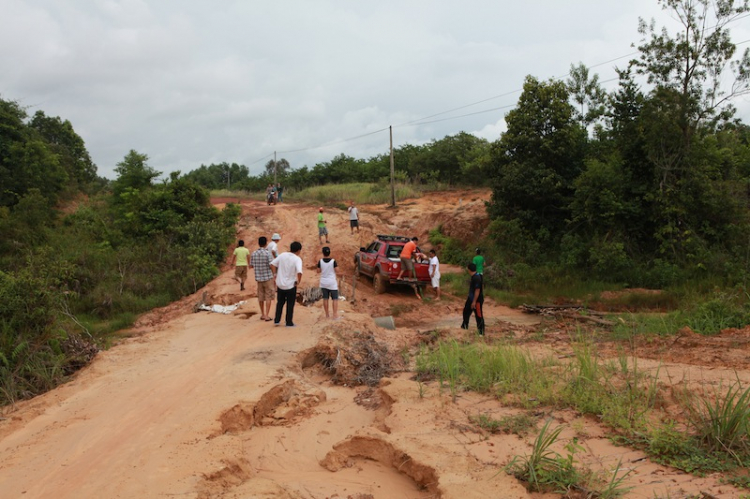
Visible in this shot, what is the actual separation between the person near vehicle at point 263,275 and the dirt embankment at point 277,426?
484 mm

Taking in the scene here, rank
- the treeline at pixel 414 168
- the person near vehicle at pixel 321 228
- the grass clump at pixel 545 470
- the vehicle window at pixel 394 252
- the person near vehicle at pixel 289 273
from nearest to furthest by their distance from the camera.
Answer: the grass clump at pixel 545 470, the person near vehicle at pixel 289 273, the vehicle window at pixel 394 252, the person near vehicle at pixel 321 228, the treeline at pixel 414 168

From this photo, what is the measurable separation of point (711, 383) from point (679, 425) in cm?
140

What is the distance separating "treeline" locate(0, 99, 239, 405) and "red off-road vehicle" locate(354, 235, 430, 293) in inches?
214

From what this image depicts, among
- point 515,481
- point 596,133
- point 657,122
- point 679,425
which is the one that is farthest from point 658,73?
point 515,481

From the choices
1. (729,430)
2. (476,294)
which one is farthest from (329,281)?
(729,430)

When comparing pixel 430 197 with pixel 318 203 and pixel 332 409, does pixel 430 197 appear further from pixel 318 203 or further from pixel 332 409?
pixel 332 409

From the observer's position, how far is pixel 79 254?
57.3ft

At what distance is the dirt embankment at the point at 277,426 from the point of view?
4.58 meters

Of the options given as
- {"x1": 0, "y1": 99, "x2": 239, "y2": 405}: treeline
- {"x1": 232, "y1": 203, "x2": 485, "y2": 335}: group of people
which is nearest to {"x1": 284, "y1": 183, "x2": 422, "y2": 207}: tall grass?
{"x1": 0, "y1": 99, "x2": 239, "y2": 405}: treeline

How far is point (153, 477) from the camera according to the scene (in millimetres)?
4652

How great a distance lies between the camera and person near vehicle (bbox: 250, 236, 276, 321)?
10844 millimetres

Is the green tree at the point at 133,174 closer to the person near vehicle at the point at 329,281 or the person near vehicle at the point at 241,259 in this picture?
the person near vehicle at the point at 241,259

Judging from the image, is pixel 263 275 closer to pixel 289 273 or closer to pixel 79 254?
pixel 289 273

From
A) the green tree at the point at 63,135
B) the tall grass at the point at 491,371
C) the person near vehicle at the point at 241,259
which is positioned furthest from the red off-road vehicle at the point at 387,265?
the green tree at the point at 63,135
